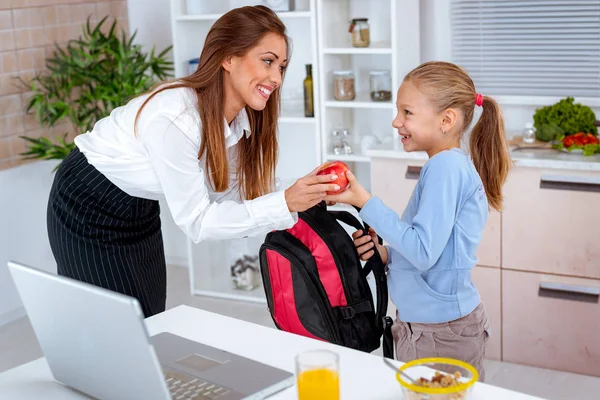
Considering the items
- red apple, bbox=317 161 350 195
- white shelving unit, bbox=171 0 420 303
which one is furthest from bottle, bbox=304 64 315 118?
red apple, bbox=317 161 350 195

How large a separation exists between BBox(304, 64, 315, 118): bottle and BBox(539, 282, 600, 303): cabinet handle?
129 centimetres

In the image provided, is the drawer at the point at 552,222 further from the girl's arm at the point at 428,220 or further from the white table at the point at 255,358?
the white table at the point at 255,358

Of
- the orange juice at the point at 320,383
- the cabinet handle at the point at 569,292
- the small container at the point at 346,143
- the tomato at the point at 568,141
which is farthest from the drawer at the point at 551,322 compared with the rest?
the orange juice at the point at 320,383

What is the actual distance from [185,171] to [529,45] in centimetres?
215

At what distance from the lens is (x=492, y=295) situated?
10.8 feet

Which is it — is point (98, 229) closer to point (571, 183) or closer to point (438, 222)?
point (438, 222)

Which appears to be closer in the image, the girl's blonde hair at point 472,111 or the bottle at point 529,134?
the girl's blonde hair at point 472,111

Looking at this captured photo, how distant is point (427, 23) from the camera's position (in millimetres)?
3771

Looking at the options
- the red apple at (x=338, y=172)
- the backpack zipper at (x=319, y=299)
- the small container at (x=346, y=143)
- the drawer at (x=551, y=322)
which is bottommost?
the drawer at (x=551, y=322)

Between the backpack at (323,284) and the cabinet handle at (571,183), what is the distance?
47.4 inches

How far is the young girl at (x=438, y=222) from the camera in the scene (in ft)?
6.27

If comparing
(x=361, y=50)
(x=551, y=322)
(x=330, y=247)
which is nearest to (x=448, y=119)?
(x=330, y=247)

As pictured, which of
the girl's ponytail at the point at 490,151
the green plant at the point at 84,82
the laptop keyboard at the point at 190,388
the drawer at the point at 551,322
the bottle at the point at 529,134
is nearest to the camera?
the laptop keyboard at the point at 190,388

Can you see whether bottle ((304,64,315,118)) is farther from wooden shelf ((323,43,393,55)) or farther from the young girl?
the young girl
